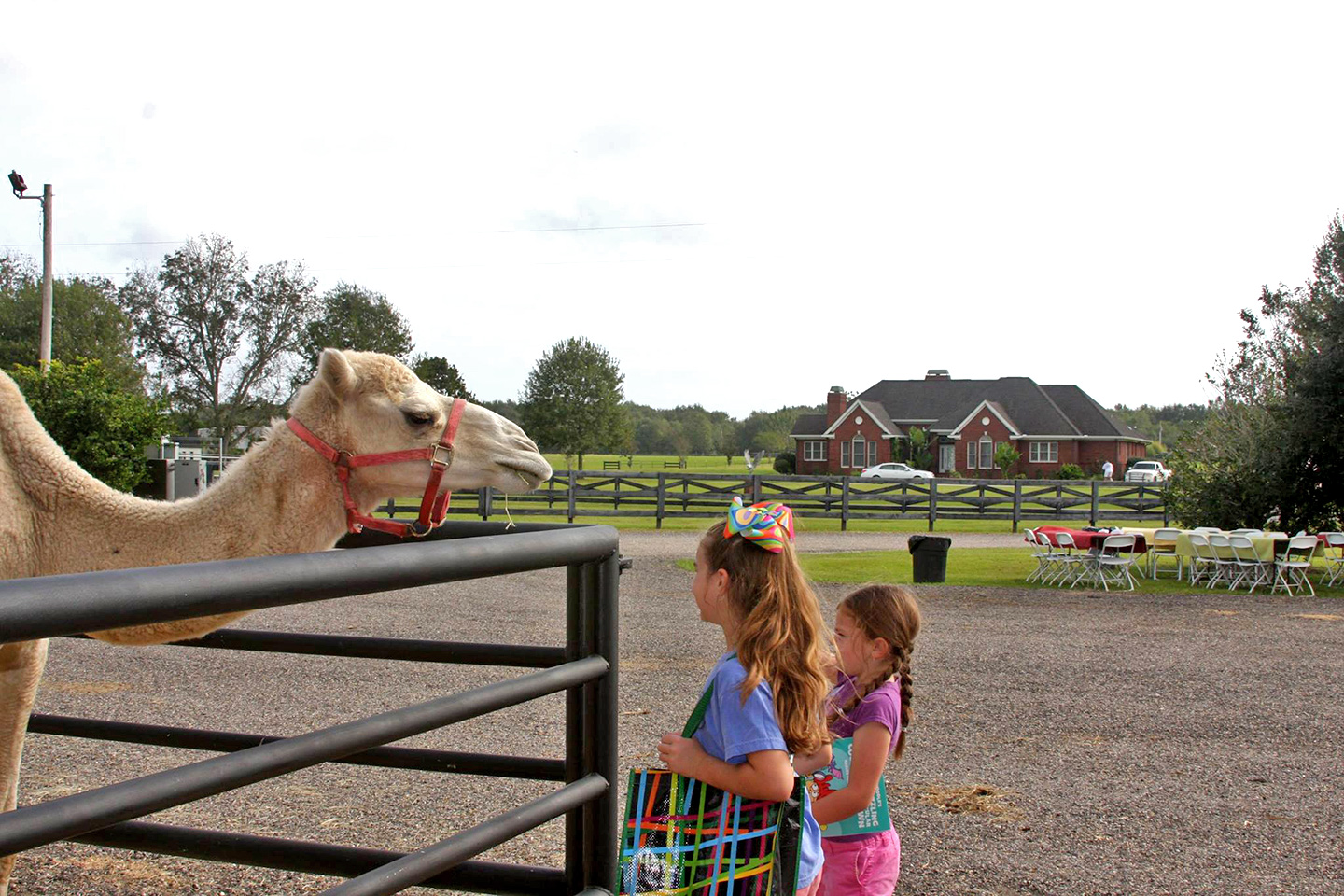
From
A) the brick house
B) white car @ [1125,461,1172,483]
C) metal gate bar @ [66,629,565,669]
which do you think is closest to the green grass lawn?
metal gate bar @ [66,629,565,669]

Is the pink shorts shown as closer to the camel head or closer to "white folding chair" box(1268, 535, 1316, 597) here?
the camel head

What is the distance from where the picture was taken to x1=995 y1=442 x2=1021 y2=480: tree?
5700cm

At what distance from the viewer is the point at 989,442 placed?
59.9 metres

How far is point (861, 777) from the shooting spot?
9.48 ft

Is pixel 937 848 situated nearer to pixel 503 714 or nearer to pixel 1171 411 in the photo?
pixel 503 714

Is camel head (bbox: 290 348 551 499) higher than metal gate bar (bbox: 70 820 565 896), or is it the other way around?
camel head (bbox: 290 348 551 499)

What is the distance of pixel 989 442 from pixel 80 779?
58196mm

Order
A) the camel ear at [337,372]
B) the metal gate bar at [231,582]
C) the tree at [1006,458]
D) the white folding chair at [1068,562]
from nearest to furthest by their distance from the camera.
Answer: the metal gate bar at [231,582]
the camel ear at [337,372]
the white folding chair at [1068,562]
the tree at [1006,458]

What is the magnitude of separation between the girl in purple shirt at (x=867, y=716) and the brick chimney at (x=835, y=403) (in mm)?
62511

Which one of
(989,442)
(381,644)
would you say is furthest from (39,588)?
(989,442)

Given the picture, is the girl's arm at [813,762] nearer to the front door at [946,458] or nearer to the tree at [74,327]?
the tree at [74,327]

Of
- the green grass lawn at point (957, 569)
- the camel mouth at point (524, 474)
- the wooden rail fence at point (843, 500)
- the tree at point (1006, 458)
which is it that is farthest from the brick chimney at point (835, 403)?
the camel mouth at point (524, 474)

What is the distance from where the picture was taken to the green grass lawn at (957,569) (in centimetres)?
1559

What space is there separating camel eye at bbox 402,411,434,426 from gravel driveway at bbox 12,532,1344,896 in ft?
6.28
